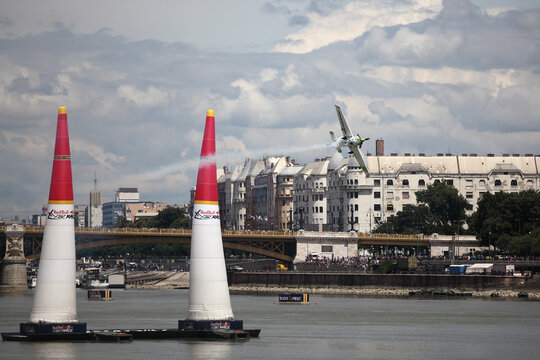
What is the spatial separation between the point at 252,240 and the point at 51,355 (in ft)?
330

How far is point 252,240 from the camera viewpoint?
15738cm

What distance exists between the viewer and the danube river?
2354 inches

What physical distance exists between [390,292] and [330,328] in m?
54.1

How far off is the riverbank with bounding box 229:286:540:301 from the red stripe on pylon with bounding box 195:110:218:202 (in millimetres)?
74483

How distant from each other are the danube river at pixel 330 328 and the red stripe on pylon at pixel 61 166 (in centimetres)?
728

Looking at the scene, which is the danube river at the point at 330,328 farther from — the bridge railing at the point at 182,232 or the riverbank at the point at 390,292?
the bridge railing at the point at 182,232

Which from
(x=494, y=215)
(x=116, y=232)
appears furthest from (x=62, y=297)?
(x=494, y=215)

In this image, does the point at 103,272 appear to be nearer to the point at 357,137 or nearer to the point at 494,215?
the point at 494,215

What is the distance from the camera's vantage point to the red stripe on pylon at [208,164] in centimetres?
5462

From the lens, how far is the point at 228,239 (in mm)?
156375

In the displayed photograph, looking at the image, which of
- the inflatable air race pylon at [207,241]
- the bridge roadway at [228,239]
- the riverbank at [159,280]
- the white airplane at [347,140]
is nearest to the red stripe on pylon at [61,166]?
the inflatable air race pylon at [207,241]

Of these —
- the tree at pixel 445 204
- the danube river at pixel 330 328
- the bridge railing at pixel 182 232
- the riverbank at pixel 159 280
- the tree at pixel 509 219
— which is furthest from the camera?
the tree at pixel 445 204

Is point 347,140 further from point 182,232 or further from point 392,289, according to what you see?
point 182,232

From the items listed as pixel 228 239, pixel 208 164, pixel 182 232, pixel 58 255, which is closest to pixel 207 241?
pixel 208 164
